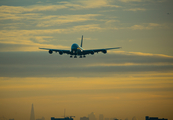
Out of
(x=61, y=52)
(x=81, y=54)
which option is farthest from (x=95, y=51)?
(x=61, y=52)

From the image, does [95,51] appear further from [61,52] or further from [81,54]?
[61,52]

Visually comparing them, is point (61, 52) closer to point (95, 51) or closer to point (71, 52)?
point (71, 52)

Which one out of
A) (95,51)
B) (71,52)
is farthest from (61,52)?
(95,51)
